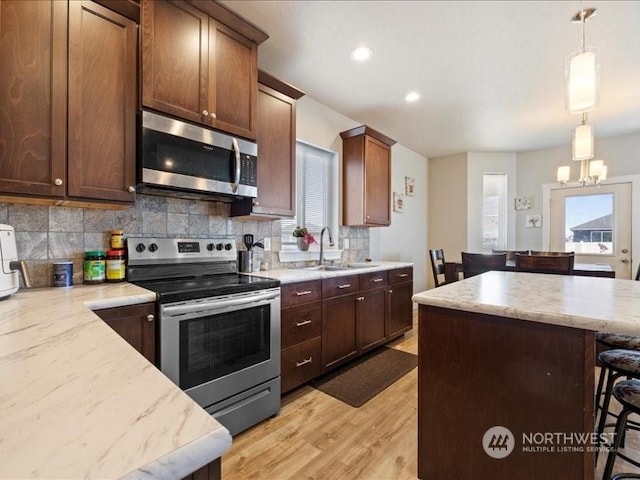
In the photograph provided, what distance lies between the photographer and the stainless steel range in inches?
62.5

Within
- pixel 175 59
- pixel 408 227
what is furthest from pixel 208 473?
pixel 408 227

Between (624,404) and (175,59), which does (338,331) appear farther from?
(175,59)

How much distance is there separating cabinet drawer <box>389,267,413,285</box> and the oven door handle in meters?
1.69

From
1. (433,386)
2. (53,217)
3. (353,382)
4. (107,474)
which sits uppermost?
(53,217)

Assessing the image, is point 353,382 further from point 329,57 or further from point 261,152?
point 329,57

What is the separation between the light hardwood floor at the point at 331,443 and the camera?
157 centimetres

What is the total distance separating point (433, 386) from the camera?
1.42m

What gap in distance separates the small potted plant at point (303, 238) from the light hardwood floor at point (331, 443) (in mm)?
1331

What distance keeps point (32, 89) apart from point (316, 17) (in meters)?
1.65

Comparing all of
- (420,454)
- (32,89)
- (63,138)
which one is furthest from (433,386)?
(32,89)

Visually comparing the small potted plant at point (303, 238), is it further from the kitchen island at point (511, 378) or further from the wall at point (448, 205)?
the wall at point (448, 205)

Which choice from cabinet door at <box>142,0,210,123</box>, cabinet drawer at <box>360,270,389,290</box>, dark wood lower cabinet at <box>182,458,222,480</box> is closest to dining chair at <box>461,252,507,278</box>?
cabinet drawer at <box>360,270,389,290</box>

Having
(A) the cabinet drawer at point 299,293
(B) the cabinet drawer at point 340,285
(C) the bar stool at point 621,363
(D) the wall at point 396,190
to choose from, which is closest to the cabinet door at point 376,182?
(D) the wall at point 396,190

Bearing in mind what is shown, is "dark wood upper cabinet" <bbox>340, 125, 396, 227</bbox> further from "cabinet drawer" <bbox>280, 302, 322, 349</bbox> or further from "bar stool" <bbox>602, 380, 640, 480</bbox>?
"bar stool" <bbox>602, 380, 640, 480</bbox>
